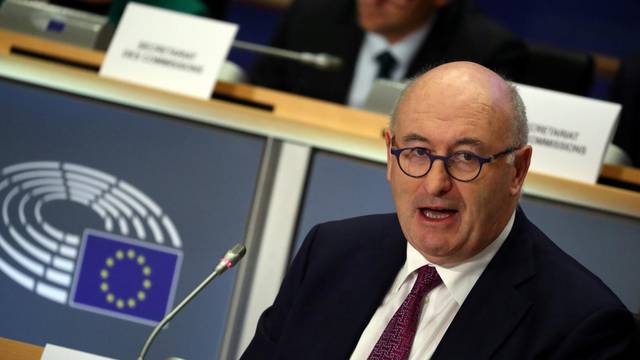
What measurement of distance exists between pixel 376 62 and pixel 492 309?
2081 millimetres

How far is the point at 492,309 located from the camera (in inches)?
84.9

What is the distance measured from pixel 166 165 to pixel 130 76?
11.8 inches

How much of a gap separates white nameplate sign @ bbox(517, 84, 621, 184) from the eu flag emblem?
100cm

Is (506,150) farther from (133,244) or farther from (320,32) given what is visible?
(320,32)

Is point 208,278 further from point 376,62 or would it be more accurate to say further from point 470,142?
point 376,62

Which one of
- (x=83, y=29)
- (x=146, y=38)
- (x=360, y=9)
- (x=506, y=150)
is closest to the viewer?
(x=506, y=150)

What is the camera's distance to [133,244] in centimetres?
291

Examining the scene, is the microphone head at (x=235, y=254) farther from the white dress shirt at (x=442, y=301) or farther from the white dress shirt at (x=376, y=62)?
the white dress shirt at (x=376, y=62)

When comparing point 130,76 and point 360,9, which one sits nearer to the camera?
point 130,76

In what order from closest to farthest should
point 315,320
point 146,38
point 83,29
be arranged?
point 315,320, point 146,38, point 83,29

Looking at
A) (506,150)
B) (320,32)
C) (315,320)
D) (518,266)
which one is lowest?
(315,320)

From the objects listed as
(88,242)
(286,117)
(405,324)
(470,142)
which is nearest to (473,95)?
(470,142)

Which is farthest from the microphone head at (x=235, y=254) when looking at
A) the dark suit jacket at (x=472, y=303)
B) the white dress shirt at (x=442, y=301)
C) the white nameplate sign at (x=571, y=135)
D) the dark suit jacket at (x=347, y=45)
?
the dark suit jacket at (x=347, y=45)

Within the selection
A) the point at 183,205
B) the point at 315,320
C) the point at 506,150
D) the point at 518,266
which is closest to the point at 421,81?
the point at 506,150
